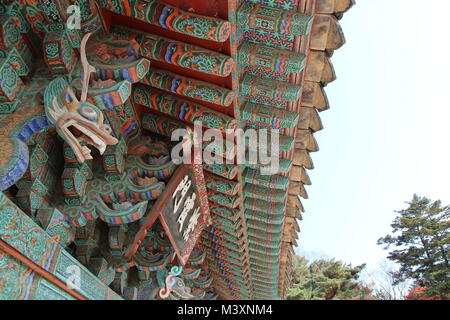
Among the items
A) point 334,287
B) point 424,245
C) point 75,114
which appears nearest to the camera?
point 75,114

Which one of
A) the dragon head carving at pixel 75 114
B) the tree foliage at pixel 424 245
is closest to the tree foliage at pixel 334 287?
the tree foliage at pixel 424 245

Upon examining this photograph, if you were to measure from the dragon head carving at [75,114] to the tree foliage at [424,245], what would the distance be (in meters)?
14.4

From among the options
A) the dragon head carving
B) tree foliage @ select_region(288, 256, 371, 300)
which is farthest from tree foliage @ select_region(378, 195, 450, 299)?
the dragon head carving

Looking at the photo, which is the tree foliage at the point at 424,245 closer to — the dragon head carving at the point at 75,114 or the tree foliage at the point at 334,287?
the tree foliage at the point at 334,287

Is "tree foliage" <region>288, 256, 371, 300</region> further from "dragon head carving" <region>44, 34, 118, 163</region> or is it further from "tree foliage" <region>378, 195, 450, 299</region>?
"dragon head carving" <region>44, 34, 118, 163</region>

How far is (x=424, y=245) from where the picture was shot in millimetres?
15031

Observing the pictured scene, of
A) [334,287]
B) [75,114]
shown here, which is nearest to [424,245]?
[334,287]

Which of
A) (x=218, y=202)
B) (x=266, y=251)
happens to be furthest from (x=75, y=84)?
(x=266, y=251)

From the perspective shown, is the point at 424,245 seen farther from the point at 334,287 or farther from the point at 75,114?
the point at 75,114

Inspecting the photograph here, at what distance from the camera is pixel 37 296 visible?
8.93 feet

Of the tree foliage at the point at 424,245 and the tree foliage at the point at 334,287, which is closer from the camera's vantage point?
the tree foliage at the point at 424,245

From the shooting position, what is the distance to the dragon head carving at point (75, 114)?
236cm

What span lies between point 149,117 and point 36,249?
184cm

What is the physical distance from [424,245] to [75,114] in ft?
53.0
